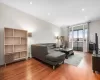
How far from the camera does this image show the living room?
2.20 metres

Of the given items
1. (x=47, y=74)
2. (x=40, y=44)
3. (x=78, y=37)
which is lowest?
(x=47, y=74)

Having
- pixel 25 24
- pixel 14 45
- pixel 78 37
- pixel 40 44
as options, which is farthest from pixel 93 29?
pixel 14 45

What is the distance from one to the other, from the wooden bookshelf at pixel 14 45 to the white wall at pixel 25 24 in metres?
0.20

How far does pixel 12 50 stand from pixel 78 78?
9.89 feet

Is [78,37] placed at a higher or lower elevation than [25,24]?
lower

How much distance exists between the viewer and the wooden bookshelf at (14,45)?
2967mm

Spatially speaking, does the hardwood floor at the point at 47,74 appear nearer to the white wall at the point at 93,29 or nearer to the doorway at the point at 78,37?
the white wall at the point at 93,29

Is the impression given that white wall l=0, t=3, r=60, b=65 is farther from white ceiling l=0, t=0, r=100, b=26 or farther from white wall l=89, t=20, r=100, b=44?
white wall l=89, t=20, r=100, b=44

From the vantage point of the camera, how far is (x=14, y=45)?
10.9 ft

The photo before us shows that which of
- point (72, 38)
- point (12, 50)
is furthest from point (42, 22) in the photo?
point (72, 38)

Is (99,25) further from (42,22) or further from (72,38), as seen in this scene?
(42,22)

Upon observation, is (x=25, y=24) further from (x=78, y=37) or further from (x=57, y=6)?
(x=78, y=37)

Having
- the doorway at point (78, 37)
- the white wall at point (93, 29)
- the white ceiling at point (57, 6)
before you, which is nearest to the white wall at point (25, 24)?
the white ceiling at point (57, 6)

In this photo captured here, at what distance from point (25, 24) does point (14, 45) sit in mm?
1383
